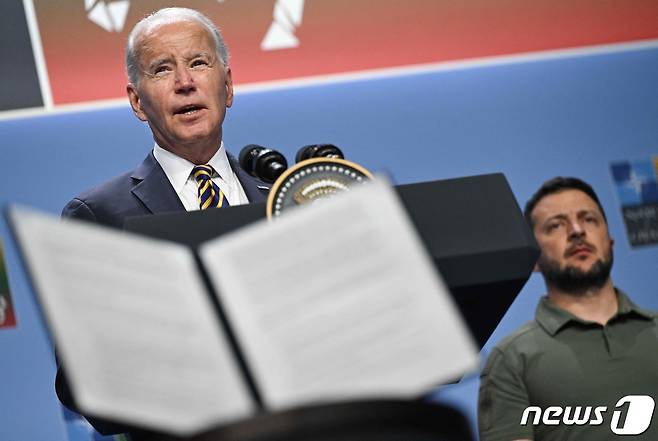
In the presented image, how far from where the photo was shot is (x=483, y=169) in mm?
3566

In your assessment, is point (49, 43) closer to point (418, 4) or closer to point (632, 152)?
point (418, 4)

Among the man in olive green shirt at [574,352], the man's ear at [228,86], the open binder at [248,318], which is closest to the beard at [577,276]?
the man in olive green shirt at [574,352]

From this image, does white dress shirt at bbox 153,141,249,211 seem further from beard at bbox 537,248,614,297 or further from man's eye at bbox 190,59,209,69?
beard at bbox 537,248,614,297

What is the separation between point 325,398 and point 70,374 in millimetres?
239

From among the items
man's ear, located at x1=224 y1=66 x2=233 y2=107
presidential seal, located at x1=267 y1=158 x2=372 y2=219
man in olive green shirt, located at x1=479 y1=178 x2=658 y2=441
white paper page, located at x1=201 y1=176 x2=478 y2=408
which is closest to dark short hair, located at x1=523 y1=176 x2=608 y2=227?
man in olive green shirt, located at x1=479 y1=178 x2=658 y2=441

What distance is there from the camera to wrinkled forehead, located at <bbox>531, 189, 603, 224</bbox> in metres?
3.56

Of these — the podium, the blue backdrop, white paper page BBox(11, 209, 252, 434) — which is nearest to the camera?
white paper page BBox(11, 209, 252, 434)

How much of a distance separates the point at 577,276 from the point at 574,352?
12.3 inches

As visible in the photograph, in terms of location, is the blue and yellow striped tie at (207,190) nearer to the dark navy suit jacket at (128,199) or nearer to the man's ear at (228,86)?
the dark navy suit jacket at (128,199)

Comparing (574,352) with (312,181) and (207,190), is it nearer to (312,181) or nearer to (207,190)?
(207,190)

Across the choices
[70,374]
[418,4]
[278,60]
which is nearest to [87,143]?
[278,60]

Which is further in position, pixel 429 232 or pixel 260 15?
pixel 260 15

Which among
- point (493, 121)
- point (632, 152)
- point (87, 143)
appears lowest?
point (632, 152)

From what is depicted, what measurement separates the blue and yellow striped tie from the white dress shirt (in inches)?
0.5
